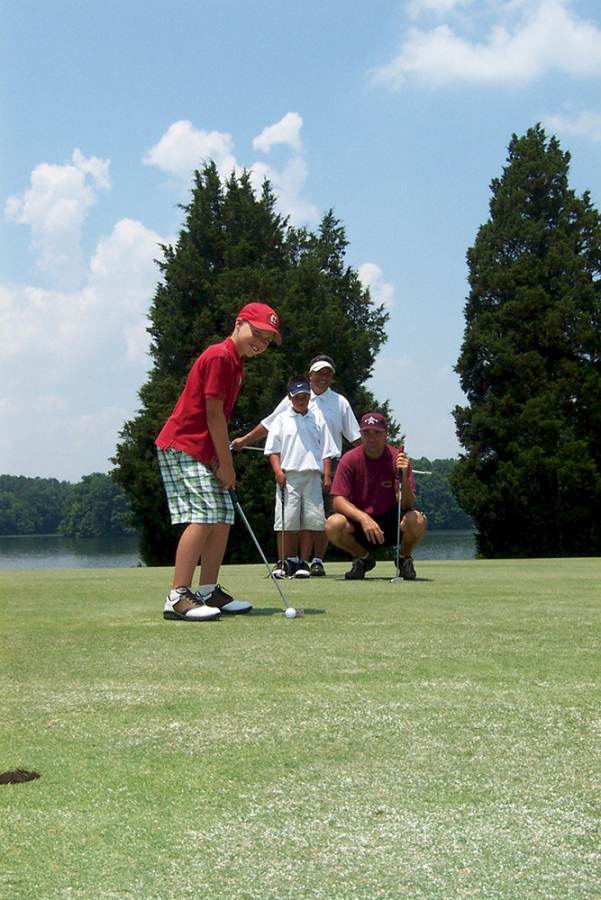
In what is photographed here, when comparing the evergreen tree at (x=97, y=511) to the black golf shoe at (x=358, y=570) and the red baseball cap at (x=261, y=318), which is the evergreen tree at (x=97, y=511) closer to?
the black golf shoe at (x=358, y=570)

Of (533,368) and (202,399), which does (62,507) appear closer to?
(533,368)

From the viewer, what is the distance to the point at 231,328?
31109 millimetres

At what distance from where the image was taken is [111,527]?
87.5 meters

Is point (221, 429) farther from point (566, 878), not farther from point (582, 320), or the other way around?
point (582, 320)

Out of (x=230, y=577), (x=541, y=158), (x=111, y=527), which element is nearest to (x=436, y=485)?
(x=111, y=527)

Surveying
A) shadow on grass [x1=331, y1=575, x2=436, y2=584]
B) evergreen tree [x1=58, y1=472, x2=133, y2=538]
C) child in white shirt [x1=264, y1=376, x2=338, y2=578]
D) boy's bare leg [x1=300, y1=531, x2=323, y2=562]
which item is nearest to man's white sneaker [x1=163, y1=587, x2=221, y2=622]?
shadow on grass [x1=331, y1=575, x2=436, y2=584]

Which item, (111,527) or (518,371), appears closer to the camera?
(518,371)

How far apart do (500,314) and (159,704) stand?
104 ft

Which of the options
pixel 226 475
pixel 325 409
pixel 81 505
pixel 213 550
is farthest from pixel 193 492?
pixel 81 505

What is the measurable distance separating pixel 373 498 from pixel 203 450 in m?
3.33

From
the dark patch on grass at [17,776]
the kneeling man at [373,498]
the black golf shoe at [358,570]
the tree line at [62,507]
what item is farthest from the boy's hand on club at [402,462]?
the tree line at [62,507]

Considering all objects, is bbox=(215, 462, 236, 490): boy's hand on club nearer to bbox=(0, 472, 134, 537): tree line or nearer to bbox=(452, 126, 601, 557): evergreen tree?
bbox=(452, 126, 601, 557): evergreen tree

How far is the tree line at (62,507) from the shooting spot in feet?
291

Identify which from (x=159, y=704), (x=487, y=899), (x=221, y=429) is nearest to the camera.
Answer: (x=487, y=899)
